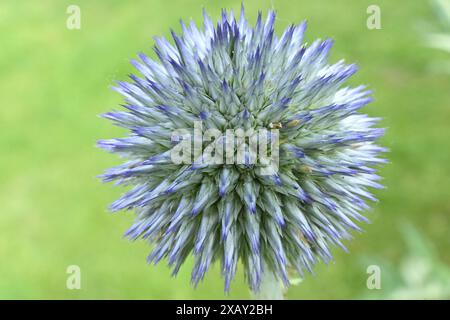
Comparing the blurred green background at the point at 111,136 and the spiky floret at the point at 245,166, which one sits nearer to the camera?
the spiky floret at the point at 245,166

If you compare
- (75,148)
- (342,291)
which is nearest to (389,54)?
(342,291)

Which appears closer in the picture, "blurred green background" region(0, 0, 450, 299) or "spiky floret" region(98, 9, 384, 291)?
"spiky floret" region(98, 9, 384, 291)

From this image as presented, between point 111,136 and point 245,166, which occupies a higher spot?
point 111,136

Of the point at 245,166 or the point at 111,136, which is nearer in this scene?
the point at 245,166

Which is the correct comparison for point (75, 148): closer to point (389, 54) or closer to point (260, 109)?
point (389, 54)
